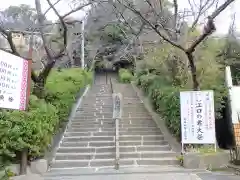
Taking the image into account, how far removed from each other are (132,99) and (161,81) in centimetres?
337

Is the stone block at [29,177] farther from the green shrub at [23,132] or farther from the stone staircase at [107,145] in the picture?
the green shrub at [23,132]

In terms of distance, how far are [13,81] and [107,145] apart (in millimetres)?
→ 5586

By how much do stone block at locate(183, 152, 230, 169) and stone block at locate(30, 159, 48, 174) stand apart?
3972 millimetres

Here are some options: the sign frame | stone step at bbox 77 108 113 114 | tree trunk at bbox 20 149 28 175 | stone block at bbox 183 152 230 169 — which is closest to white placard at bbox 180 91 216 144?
the sign frame

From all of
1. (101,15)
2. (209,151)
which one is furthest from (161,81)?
(101,15)

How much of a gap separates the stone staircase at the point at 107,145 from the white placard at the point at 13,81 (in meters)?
2.88

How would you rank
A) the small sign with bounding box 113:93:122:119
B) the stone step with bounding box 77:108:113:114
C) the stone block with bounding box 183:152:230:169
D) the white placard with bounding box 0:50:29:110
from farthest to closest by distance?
1. the stone step with bounding box 77:108:113:114
2. the small sign with bounding box 113:93:122:119
3. the stone block with bounding box 183:152:230:169
4. the white placard with bounding box 0:50:29:110

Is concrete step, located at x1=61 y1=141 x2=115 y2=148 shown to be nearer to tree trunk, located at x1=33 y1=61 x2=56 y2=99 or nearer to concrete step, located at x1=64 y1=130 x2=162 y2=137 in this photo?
concrete step, located at x1=64 y1=130 x2=162 y2=137

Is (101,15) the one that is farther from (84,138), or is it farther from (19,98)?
(19,98)

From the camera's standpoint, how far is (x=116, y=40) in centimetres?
3409

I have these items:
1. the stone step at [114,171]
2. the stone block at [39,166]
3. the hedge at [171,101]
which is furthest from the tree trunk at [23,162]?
the hedge at [171,101]

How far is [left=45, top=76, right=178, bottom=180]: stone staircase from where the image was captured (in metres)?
10.2

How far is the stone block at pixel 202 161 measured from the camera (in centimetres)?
970

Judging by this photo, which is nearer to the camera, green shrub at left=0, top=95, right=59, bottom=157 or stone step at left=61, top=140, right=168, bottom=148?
green shrub at left=0, top=95, right=59, bottom=157
